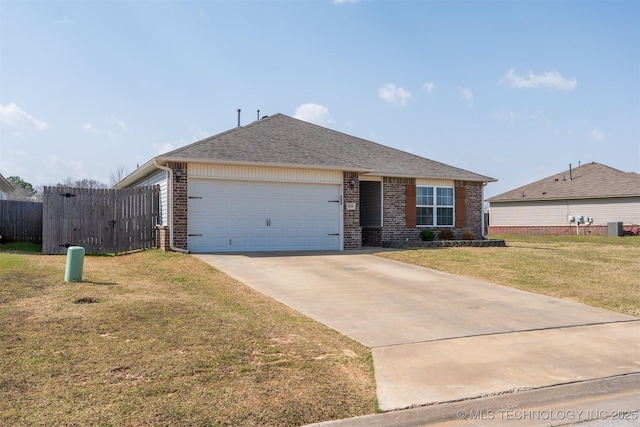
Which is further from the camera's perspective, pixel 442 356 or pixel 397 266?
pixel 397 266

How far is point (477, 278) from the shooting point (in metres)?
11.6

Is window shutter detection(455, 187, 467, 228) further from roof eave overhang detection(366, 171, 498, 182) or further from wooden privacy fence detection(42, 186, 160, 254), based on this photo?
wooden privacy fence detection(42, 186, 160, 254)

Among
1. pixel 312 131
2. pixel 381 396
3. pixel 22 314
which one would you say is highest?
pixel 312 131

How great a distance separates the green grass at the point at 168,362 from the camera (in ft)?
13.5

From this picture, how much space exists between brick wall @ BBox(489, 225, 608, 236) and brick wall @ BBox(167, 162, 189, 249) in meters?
26.6

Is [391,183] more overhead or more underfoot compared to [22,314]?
more overhead

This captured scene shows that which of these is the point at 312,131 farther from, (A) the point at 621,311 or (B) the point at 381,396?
(B) the point at 381,396

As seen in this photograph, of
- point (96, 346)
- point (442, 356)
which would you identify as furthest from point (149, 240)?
point (442, 356)

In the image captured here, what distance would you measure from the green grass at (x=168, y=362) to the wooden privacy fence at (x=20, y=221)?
13.1m

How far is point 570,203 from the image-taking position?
33.9 meters

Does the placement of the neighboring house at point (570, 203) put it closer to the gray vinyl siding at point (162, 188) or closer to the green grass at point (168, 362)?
the gray vinyl siding at point (162, 188)

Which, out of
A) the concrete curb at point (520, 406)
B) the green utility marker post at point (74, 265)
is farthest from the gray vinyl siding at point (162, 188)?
the concrete curb at point (520, 406)

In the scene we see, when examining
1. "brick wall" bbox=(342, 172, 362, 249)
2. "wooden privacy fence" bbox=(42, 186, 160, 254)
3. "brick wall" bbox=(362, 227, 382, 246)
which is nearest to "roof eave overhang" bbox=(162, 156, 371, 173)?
"brick wall" bbox=(342, 172, 362, 249)

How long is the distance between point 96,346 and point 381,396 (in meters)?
3.00
